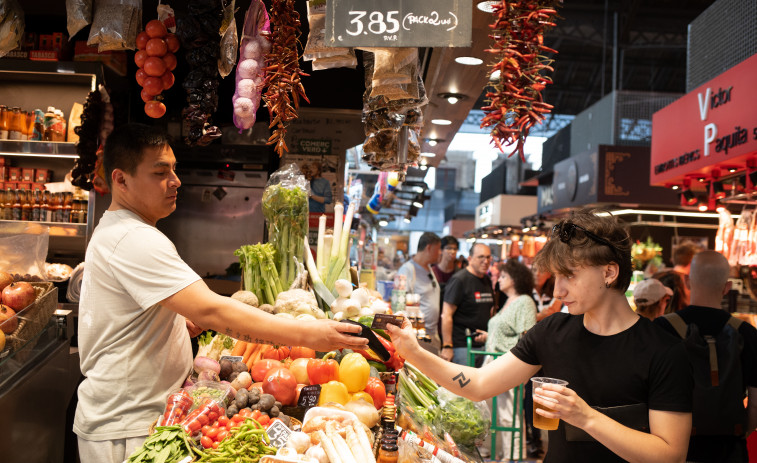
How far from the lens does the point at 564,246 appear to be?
2.41 meters

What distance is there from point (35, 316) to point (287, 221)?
5.34 ft

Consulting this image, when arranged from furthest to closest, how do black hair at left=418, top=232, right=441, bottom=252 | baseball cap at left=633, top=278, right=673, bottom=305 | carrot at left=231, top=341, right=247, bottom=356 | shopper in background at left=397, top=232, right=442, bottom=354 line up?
black hair at left=418, top=232, right=441, bottom=252, shopper in background at left=397, top=232, right=442, bottom=354, baseball cap at left=633, top=278, right=673, bottom=305, carrot at left=231, top=341, right=247, bottom=356

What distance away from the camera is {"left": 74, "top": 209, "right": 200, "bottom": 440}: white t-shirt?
242cm

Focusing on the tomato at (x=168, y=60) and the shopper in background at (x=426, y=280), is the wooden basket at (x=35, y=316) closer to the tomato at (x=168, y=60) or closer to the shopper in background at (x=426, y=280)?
the tomato at (x=168, y=60)

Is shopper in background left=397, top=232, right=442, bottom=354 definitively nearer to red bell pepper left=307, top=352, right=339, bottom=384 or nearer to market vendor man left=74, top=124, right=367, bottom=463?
red bell pepper left=307, top=352, right=339, bottom=384

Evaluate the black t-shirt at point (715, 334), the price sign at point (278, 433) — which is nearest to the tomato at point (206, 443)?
the price sign at point (278, 433)

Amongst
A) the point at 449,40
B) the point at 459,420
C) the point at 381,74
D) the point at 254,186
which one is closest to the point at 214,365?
the point at 459,420

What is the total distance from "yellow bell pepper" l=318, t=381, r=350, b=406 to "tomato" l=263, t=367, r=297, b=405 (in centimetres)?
14

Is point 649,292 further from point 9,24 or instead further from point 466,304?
point 9,24

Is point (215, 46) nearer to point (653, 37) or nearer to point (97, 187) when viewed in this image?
point (97, 187)

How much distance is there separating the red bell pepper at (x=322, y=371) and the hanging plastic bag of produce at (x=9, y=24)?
8.20 feet

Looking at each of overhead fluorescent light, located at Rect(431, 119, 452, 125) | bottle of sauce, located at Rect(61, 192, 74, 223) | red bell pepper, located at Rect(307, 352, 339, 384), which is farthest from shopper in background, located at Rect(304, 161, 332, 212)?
red bell pepper, located at Rect(307, 352, 339, 384)

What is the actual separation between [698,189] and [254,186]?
7641 millimetres

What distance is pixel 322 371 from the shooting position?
2.84 m
